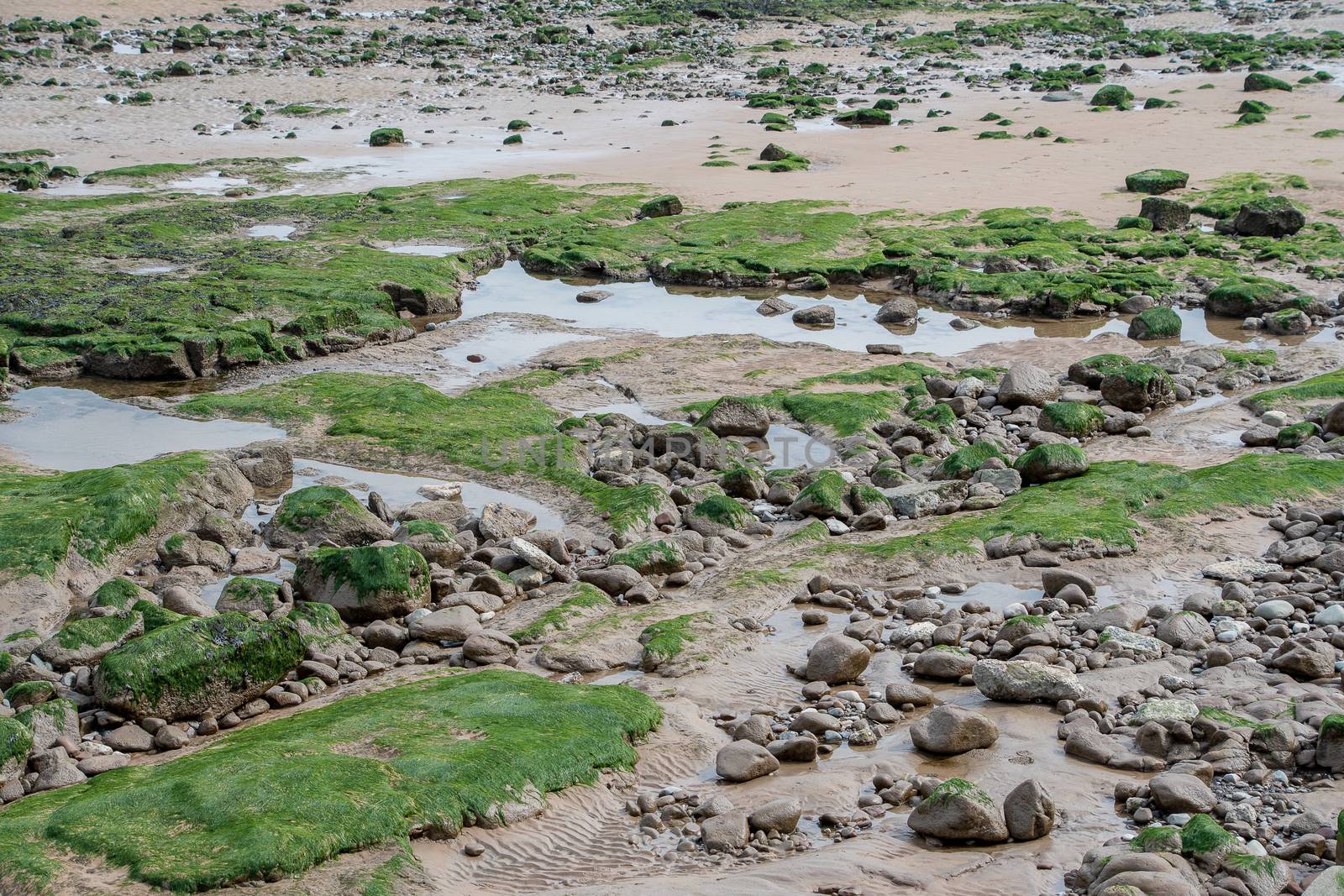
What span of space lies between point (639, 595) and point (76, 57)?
46.5m

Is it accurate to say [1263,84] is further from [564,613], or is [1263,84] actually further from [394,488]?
[564,613]

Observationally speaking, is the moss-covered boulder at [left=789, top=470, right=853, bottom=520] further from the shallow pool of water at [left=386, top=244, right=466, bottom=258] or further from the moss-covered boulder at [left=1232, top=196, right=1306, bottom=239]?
the moss-covered boulder at [left=1232, top=196, right=1306, bottom=239]

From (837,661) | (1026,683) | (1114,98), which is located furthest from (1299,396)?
(1114,98)

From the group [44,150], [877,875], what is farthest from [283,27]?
[877,875]

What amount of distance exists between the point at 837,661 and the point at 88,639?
216 inches

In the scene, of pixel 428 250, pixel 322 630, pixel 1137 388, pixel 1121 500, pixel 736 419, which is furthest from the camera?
pixel 428 250

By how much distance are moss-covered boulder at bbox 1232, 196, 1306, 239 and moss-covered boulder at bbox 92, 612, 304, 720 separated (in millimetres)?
20753

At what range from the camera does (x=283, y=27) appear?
55.9 m

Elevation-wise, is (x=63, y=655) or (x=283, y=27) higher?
(x=283, y=27)

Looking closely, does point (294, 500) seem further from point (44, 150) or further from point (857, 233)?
point (44, 150)

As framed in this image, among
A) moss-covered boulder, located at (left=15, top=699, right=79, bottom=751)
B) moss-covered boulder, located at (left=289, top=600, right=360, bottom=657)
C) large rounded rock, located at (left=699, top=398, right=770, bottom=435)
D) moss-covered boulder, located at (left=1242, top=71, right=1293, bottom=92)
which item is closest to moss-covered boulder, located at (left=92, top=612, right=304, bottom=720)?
moss-covered boulder, located at (left=15, top=699, right=79, bottom=751)

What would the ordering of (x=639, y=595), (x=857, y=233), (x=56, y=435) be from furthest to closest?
(x=857, y=233) < (x=56, y=435) < (x=639, y=595)

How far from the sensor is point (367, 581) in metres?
10.1

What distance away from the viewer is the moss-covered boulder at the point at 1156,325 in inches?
738
